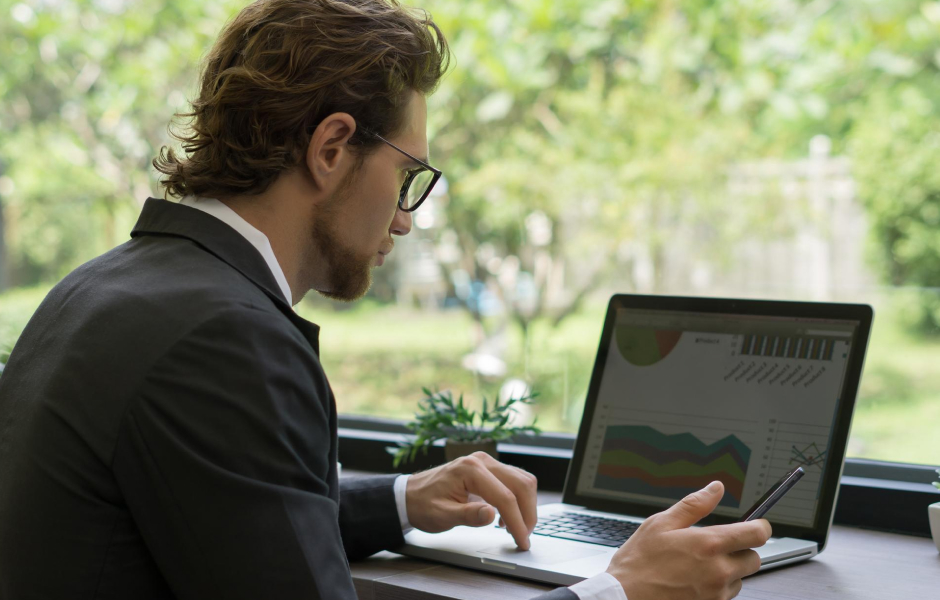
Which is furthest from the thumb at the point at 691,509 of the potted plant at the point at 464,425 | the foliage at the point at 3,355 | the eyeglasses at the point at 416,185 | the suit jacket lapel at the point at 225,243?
the foliage at the point at 3,355

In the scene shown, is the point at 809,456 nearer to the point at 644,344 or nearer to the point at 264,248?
the point at 644,344

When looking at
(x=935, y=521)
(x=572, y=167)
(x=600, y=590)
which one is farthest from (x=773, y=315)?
(x=572, y=167)

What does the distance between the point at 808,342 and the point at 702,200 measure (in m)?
2.03

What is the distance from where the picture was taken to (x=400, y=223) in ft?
3.66

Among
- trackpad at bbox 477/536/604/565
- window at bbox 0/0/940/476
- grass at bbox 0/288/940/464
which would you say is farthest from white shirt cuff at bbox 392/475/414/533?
window at bbox 0/0/940/476

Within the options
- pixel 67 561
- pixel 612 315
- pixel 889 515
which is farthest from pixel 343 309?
pixel 67 561

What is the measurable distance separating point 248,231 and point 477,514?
423 mm

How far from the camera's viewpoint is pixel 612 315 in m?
1.34

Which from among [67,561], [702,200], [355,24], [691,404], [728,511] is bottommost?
[67,561]

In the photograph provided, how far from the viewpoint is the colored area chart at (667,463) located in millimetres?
1146

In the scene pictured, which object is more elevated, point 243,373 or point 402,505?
point 243,373

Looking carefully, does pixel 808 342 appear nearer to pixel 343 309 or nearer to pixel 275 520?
pixel 275 520

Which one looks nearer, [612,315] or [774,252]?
[612,315]

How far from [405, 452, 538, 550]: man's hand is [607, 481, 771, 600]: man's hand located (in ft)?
0.78
